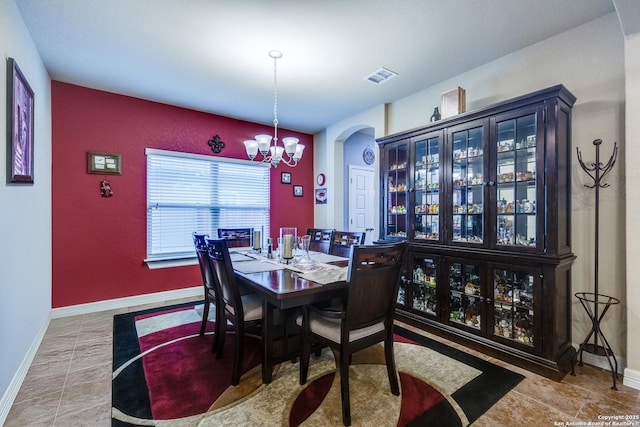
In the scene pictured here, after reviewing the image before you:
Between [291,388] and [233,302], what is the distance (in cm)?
69

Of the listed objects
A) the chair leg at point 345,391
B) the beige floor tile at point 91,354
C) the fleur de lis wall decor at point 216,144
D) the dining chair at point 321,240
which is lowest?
the beige floor tile at point 91,354

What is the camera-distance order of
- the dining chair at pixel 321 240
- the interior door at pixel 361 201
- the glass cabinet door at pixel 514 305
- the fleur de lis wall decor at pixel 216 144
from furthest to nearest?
the interior door at pixel 361 201 < the fleur de lis wall decor at pixel 216 144 < the dining chair at pixel 321 240 < the glass cabinet door at pixel 514 305

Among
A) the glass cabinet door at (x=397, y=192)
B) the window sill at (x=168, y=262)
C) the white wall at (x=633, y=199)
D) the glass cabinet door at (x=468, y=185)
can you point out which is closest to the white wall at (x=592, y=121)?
the white wall at (x=633, y=199)

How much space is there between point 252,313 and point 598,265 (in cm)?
264

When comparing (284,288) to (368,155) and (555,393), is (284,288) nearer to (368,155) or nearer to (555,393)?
(555,393)

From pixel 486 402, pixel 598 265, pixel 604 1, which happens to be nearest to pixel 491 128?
pixel 604 1

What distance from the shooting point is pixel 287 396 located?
6.18 feet

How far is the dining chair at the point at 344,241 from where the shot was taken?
9.55ft

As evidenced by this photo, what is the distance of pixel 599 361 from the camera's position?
7.47 ft

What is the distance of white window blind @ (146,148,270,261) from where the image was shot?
3.98m

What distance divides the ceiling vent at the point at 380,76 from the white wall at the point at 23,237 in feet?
9.42

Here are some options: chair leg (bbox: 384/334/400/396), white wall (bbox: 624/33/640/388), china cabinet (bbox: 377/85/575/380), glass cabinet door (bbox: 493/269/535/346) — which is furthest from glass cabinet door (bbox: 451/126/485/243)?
chair leg (bbox: 384/334/400/396)

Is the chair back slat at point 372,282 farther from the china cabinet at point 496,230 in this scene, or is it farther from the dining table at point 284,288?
the china cabinet at point 496,230

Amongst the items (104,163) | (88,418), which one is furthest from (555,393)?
(104,163)
